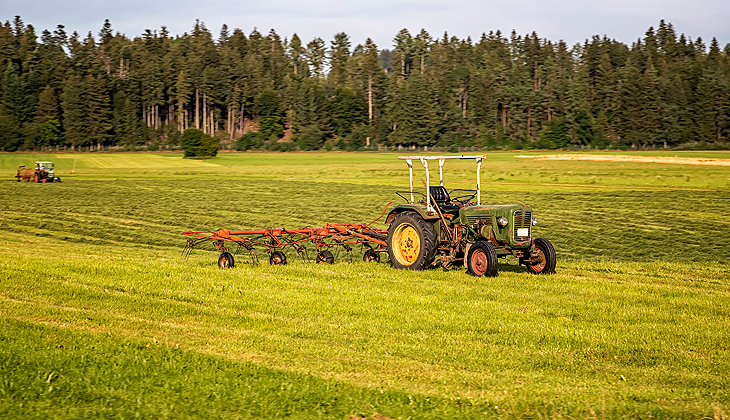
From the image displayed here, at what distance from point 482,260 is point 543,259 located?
143 centimetres

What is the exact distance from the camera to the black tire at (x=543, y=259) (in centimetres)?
1428

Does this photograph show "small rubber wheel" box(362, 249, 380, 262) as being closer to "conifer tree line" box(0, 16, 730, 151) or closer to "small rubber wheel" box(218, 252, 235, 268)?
"small rubber wheel" box(218, 252, 235, 268)

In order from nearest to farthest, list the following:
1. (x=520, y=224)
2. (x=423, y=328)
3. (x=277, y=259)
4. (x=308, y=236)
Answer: (x=423, y=328) < (x=520, y=224) < (x=277, y=259) < (x=308, y=236)

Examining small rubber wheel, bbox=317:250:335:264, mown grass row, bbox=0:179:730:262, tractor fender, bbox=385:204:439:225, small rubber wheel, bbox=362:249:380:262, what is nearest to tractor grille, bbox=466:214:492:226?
tractor fender, bbox=385:204:439:225

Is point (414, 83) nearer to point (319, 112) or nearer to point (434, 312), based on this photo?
point (319, 112)

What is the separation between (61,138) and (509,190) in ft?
322

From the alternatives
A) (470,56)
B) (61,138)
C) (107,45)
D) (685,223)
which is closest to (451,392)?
(685,223)

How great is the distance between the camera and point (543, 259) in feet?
47.6

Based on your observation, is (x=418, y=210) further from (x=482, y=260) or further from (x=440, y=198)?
(x=482, y=260)

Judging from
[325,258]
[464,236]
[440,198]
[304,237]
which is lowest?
[325,258]

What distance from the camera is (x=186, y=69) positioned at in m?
144

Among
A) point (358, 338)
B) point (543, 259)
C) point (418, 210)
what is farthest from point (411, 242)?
point (358, 338)

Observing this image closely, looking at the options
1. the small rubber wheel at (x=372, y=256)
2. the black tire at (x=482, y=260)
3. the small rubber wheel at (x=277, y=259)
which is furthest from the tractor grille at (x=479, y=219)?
the small rubber wheel at (x=277, y=259)

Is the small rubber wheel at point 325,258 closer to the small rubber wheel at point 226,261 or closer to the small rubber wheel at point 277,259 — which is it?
the small rubber wheel at point 277,259
